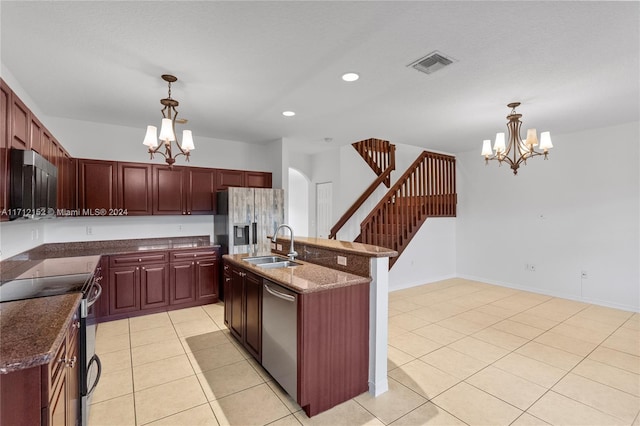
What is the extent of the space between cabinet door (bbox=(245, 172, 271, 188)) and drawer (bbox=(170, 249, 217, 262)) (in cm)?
139

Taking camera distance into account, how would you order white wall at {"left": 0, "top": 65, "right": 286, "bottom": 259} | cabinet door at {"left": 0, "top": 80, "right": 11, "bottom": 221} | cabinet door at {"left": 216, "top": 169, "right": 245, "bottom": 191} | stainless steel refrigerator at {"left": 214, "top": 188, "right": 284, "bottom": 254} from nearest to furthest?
cabinet door at {"left": 0, "top": 80, "right": 11, "bottom": 221}
white wall at {"left": 0, "top": 65, "right": 286, "bottom": 259}
stainless steel refrigerator at {"left": 214, "top": 188, "right": 284, "bottom": 254}
cabinet door at {"left": 216, "top": 169, "right": 245, "bottom": 191}

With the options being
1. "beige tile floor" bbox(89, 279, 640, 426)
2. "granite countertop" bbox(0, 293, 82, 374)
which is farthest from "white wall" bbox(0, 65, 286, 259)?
"granite countertop" bbox(0, 293, 82, 374)

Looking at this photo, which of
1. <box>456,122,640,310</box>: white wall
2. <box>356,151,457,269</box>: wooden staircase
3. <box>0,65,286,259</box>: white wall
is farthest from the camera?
<box>356,151,457,269</box>: wooden staircase

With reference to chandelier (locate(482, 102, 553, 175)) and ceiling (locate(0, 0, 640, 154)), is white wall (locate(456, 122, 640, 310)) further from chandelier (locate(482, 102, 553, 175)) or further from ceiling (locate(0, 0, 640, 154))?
chandelier (locate(482, 102, 553, 175))

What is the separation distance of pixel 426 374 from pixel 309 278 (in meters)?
1.45

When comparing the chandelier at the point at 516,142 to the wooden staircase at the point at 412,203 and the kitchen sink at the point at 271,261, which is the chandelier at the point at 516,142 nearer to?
the wooden staircase at the point at 412,203

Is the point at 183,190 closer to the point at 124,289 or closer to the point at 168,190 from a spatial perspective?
the point at 168,190

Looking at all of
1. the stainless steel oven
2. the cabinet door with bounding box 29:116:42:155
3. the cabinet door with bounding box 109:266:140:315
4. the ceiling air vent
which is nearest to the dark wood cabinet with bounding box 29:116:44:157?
the cabinet door with bounding box 29:116:42:155

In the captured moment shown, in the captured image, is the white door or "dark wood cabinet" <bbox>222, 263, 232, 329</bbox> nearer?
"dark wood cabinet" <bbox>222, 263, 232, 329</bbox>

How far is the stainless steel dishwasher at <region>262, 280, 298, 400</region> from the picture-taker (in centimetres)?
229

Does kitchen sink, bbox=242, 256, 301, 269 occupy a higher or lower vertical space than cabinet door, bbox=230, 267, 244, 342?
higher

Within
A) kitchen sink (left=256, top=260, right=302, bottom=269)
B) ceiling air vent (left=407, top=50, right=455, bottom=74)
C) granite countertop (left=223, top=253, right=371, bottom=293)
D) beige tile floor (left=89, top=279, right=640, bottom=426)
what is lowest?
beige tile floor (left=89, top=279, right=640, bottom=426)

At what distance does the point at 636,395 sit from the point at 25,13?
5.24m

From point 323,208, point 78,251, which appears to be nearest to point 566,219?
point 323,208
